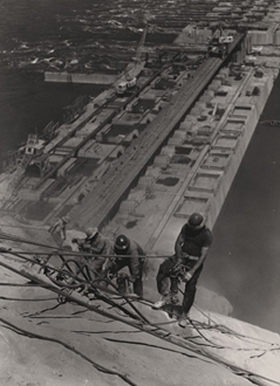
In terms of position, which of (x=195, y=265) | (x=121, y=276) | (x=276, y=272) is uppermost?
(x=195, y=265)

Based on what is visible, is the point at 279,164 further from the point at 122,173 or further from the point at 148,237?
the point at 148,237

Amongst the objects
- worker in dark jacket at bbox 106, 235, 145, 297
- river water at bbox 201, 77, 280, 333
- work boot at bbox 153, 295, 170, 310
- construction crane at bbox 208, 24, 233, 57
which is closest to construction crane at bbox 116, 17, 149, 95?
construction crane at bbox 208, 24, 233, 57

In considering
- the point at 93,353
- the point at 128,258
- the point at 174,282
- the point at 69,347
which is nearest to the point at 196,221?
the point at 174,282

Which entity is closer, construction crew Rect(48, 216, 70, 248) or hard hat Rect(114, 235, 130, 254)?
hard hat Rect(114, 235, 130, 254)

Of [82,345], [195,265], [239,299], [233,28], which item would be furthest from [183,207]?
[233,28]

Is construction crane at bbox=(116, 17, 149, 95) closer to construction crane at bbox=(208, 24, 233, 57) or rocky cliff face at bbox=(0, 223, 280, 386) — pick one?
construction crane at bbox=(208, 24, 233, 57)

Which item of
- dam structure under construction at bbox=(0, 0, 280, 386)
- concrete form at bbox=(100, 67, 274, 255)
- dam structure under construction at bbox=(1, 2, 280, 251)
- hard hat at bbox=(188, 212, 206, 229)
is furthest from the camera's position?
dam structure under construction at bbox=(1, 2, 280, 251)
